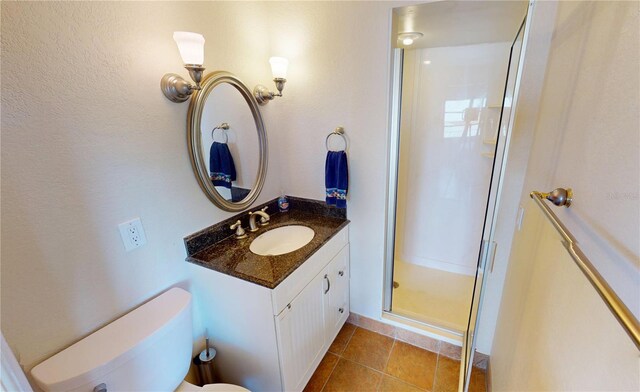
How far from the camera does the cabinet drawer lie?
3.79ft

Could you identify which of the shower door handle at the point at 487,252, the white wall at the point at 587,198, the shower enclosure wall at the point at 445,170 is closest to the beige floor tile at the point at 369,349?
the shower enclosure wall at the point at 445,170

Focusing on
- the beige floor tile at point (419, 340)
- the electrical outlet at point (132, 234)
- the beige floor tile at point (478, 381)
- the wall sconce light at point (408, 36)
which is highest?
the wall sconce light at point (408, 36)

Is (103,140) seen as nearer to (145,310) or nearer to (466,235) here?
(145,310)

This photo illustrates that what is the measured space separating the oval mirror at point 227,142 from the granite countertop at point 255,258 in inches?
8.8

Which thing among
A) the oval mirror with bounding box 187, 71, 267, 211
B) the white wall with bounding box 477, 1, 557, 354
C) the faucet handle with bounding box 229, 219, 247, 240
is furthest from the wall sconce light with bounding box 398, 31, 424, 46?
the faucet handle with bounding box 229, 219, 247, 240

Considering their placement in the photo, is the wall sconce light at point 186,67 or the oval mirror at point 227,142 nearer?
the wall sconce light at point 186,67

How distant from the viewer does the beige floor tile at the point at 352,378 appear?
5.08 ft

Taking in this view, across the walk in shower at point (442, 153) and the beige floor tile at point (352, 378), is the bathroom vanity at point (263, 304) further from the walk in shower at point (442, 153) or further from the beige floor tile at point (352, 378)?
the walk in shower at point (442, 153)

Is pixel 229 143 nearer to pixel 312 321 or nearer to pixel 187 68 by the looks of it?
pixel 187 68

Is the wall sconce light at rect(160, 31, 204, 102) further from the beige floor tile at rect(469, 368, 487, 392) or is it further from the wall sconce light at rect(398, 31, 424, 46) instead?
the beige floor tile at rect(469, 368, 487, 392)

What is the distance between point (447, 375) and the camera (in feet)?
5.25

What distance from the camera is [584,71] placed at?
2.41 ft

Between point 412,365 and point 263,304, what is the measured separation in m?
1.18

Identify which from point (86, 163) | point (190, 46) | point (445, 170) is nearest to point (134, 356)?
point (86, 163)
